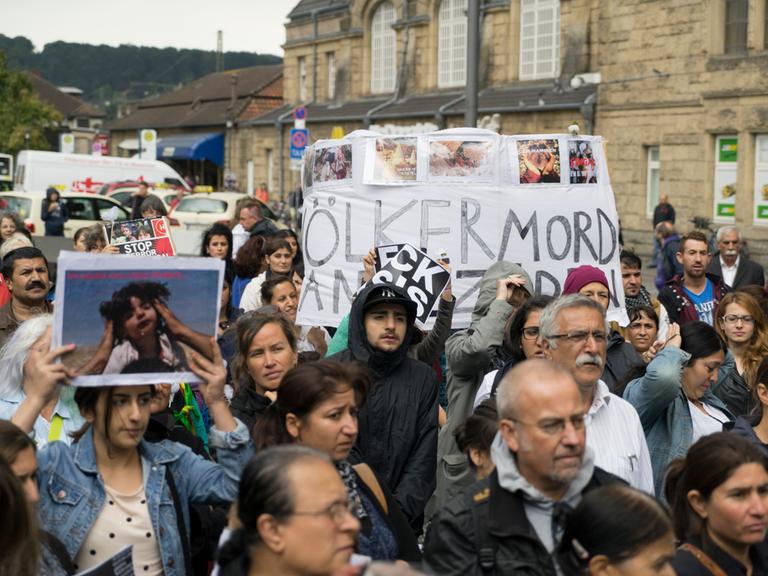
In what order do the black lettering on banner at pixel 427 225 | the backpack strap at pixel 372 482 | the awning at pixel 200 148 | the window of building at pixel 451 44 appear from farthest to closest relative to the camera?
the awning at pixel 200 148 → the window of building at pixel 451 44 → the black lettering on banner at pixel 427 225 → the backpack strap at pixel 372 482

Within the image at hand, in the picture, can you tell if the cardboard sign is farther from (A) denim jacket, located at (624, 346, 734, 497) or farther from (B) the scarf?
(B) the scarf

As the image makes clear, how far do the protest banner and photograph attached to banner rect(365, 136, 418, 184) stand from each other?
26 millimetres

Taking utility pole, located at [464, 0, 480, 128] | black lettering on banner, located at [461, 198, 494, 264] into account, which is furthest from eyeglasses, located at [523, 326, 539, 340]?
utility pole, located at [464, 0, 480, 128]

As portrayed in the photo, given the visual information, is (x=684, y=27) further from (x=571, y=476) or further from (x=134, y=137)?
(x=134, y=137)

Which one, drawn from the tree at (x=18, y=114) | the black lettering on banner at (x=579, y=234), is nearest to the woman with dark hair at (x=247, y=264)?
the black lettering on banner at (x=579, y=234)

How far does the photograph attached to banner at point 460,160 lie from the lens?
8.33 meters

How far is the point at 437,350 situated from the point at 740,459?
3127 millimetres

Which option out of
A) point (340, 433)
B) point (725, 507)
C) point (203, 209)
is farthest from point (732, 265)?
point (203, 209)

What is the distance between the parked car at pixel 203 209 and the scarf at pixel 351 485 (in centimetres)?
2547

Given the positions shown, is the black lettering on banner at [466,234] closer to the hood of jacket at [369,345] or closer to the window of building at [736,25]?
the hood of jacket at [369,345]

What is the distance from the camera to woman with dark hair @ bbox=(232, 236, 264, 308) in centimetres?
1052

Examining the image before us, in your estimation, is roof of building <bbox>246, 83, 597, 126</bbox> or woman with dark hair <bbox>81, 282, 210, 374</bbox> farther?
roof of building <bbox>246, 83, 597, 126</bbox>

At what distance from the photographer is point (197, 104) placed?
216ft

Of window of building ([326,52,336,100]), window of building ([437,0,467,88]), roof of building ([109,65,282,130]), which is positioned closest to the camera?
window of building ([437,0,467,88])
